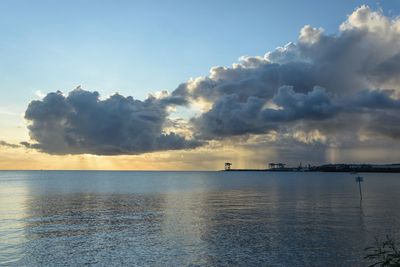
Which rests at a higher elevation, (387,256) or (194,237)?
(387,256)

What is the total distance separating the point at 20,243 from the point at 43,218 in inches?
757

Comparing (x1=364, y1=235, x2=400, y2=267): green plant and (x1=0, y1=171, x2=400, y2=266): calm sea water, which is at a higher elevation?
(x1=364, y1=235, x2=400, y2=267): green plant

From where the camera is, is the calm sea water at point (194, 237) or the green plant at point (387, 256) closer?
the green plant at point (387, 256)

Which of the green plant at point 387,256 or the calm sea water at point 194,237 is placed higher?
the green plant at point 387,256

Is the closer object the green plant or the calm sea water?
the green plant

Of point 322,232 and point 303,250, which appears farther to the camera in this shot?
point 322,232

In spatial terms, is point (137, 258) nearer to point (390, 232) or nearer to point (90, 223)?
point (90, 223)

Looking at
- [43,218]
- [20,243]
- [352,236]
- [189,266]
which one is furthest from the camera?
[43,218]

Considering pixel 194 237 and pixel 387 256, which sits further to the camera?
pixel 194 237

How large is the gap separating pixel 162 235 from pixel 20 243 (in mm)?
13247

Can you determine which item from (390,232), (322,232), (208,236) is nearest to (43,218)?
(208,236)

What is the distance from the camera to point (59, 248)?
3556 cm

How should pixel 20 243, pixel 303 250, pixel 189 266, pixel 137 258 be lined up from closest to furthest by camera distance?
pixel 189 266
pixel 137 258
pixel 303 250
pixel 20 243

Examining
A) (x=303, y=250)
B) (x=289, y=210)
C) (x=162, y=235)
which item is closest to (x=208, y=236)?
(x=162, y=235)
